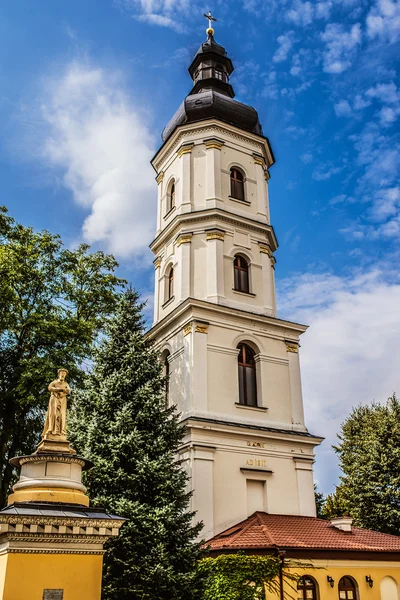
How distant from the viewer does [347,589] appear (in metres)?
17.5

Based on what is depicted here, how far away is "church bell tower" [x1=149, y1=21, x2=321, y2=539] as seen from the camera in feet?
65.1

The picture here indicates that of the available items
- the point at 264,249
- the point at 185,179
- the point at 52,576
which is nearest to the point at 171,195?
the point at 185,179

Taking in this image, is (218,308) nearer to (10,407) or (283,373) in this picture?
(283,373)

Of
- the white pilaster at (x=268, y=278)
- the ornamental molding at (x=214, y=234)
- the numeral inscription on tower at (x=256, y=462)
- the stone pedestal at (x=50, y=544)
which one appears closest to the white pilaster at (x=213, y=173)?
the ornamental molding at (x=214, y=234)

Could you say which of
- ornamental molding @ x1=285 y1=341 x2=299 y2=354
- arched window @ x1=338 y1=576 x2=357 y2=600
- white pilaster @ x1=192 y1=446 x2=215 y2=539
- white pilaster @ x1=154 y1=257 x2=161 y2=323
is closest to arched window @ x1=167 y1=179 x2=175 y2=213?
white pilaster @ x1=154 y1=257 x2=161 y2=323

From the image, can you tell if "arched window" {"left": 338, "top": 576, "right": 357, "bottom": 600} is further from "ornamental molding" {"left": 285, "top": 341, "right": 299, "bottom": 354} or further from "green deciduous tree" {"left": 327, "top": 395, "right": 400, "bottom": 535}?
"green deciduous tree" {"left": 327, "top": 395, "right": 400, "bottom": 535}

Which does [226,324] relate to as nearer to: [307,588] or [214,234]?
[214,234]

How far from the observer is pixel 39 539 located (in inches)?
359

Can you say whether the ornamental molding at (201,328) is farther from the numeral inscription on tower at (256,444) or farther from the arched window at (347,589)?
the arched window at (347,589)

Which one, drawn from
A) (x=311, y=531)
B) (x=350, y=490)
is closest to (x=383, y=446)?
(x=350, y=490)

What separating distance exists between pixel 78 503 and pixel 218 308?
12.3 metres

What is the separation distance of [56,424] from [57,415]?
17cm

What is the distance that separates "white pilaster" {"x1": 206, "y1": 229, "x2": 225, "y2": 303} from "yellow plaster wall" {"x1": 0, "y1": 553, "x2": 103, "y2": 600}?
553 inches

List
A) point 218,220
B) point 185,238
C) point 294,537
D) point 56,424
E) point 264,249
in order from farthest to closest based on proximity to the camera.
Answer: point 264,249 → point 218,220 → point 185,238 → point 294,537 → point 56,424
